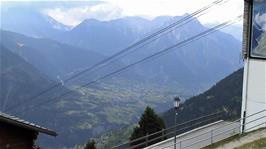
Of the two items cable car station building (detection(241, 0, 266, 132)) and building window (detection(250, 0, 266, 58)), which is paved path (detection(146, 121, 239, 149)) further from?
building window (detection(250, 0, 266, 58))

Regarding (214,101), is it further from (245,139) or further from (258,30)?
(245,139)

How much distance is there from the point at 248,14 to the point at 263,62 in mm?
2833

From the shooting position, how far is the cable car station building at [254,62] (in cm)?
2794

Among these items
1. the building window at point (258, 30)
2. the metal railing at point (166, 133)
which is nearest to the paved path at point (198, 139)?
the metal railing at point (166, 133)

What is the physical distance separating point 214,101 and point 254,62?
15068 cm

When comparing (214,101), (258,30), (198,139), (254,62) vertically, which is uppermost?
(214,101)

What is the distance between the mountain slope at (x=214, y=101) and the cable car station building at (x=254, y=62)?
122711mm

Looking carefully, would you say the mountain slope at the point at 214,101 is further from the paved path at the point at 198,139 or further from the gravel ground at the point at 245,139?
the gravel ground at the point at 245,139

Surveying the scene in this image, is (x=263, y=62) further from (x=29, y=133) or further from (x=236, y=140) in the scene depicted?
(x=29, y=133)

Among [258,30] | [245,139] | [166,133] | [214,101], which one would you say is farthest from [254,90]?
[214,101]

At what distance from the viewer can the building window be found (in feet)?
91.0

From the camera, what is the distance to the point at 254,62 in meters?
28.6

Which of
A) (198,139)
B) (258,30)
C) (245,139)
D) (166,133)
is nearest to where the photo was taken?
(245,139)

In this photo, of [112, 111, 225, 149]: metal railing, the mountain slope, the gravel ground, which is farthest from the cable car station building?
the mountain slope
